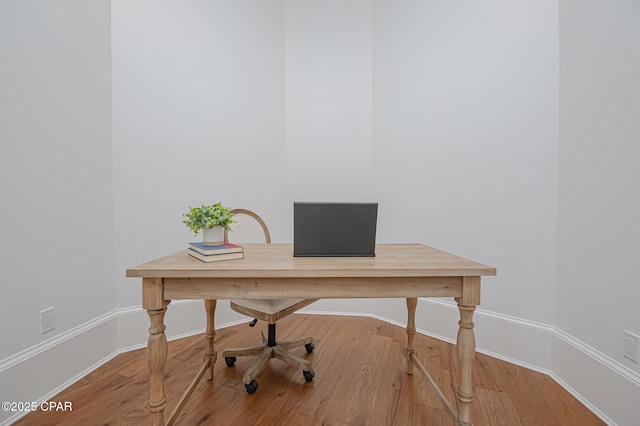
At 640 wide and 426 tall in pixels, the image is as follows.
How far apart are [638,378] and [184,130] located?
2.99 meters

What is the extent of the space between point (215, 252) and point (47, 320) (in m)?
1.14

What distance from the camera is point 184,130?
2.36m

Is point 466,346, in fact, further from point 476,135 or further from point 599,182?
point 476,135

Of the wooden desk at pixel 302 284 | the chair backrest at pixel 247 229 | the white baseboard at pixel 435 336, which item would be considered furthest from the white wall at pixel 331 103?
the wooden desk at pixel 302 284

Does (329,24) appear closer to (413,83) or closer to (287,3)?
(287,3)

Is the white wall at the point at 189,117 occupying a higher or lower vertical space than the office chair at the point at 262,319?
higher

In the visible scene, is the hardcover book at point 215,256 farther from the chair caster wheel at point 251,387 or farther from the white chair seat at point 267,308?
the chair caster wheel at point 251,387

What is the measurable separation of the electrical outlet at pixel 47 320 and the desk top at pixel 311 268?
2.92 feet

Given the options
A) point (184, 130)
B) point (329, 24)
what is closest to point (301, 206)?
point (184, 130)

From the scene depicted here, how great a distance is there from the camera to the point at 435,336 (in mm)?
2320

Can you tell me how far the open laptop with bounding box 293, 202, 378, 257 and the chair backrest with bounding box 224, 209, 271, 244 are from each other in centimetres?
76

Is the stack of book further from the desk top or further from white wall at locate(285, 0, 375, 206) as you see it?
white wall at locate(285, 0, 375, 206)

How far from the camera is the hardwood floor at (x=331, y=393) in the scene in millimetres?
1400

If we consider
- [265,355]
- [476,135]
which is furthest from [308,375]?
[476,135]
